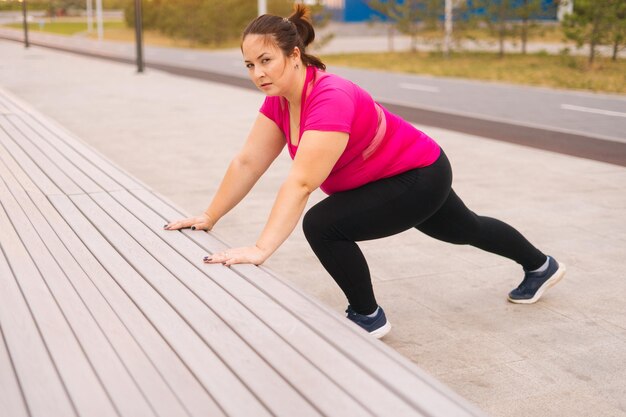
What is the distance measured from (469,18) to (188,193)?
81.4 ft

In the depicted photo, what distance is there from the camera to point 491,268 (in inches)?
201

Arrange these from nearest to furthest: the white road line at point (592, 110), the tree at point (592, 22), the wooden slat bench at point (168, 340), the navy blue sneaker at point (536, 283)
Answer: the wooden slat bench at point (168, 340), the navy blue sneaker at point (536, 283), the white road line at point (592, 110), the tree at point (592, 22)

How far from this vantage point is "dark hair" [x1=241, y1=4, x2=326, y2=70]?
3320 mm

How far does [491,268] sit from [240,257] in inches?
87.4

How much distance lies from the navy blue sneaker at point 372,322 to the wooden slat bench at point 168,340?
0.64 metres

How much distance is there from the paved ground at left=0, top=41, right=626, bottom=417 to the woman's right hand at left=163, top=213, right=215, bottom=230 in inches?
33.8

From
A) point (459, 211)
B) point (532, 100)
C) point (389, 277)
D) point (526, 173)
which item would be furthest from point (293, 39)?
point (532, 100)

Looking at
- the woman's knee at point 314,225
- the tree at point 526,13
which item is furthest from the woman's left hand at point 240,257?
the tree at point 526,13

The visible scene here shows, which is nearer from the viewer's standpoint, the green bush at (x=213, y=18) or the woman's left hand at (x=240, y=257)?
the woman's left hand at (x=240, y=257)

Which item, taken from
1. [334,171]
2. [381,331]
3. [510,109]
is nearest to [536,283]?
[381,331]

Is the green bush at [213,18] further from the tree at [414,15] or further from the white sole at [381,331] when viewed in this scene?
the white sole at [381,331]

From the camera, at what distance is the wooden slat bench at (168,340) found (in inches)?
85.7

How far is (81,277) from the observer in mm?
3238

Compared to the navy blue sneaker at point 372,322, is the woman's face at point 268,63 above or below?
above
